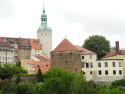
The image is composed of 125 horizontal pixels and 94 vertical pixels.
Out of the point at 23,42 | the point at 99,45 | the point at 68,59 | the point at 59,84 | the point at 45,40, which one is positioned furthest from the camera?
the point at 45,40

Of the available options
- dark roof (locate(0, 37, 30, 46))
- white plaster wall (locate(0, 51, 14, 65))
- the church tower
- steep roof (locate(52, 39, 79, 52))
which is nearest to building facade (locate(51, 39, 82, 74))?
steep roof (locate(52, 39, 79, 52))

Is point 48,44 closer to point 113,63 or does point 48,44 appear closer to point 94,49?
point 94,49

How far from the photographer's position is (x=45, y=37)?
98.8 metres

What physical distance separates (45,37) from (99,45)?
103 feet

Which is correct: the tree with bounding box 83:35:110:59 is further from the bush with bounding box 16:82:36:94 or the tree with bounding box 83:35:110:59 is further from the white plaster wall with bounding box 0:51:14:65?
the bush with bounding box 16:82:36:94

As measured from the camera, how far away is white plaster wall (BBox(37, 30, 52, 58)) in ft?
322

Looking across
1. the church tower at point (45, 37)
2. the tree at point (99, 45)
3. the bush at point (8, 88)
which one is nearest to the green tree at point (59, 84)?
the bush at point (8, 88)

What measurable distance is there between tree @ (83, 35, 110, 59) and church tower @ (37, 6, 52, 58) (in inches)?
1103

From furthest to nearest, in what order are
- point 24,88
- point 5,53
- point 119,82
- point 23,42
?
point 23,42 < point 5,53 < point 119,82 < point 24,88

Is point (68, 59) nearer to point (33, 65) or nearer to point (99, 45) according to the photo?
point (33, 65)

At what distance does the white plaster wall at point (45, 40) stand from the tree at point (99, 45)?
28.0 meters

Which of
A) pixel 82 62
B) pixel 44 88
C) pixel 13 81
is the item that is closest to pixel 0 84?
pixel 13 81

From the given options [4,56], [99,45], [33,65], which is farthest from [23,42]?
[99,45]

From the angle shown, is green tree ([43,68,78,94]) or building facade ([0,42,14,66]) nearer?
green tree ([43,68,78,94])
